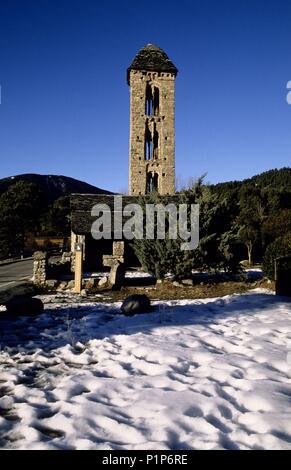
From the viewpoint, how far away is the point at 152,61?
118 feet

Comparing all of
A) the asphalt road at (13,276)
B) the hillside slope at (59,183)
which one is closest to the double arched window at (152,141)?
the asphalt road at (13,276)

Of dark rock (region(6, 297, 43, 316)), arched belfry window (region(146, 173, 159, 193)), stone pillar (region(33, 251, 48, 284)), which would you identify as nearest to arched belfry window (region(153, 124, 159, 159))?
arched belfry window (region(146, 173, 159, 193))

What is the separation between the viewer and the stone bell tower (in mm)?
33938

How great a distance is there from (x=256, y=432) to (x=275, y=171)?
78.2 meters

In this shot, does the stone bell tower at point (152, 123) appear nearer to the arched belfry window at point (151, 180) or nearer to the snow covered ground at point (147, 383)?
the arched belfry window at point (151, 180)

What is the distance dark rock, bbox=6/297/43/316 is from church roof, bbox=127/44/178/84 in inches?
1311

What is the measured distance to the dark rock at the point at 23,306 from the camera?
7.64m

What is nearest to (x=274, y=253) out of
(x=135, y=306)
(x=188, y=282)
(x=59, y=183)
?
(x=188, y=282)

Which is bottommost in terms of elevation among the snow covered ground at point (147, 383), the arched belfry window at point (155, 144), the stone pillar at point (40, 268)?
the snow covered ground at point (147, 383)

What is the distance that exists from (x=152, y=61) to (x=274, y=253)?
3049 cm

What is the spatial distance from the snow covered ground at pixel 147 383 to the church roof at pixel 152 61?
113 feet

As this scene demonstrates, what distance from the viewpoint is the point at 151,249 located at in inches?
529
